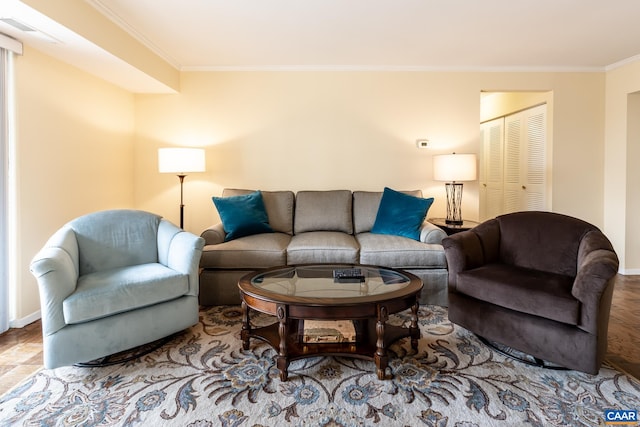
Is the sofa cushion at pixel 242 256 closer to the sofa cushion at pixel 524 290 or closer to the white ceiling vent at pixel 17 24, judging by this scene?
the sofa cushion at pixel 524 290

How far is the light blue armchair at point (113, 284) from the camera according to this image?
197cm

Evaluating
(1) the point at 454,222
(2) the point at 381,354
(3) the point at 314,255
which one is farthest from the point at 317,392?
(1) the point at 454,222

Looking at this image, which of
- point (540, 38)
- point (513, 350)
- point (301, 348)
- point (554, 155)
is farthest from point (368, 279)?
point (554, 155)

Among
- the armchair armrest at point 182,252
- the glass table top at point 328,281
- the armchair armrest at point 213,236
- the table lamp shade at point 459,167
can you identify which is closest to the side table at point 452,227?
the table lamp shade at point 459,167

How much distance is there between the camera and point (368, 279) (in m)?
2.36

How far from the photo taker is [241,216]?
3.45 metres

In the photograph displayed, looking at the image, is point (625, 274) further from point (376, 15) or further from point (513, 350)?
point (376, 15)

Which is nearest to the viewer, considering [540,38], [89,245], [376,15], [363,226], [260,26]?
[89,245]

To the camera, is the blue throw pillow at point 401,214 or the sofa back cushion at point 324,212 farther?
the sofa back cushion at point 324,212

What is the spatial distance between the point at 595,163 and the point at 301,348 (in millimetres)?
4048

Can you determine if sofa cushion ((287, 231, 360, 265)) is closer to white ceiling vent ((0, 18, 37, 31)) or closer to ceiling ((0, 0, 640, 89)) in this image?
ceiling ((0, 0, 640, 89))

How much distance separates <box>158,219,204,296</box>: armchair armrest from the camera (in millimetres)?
2469

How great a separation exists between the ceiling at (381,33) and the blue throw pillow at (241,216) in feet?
4.70

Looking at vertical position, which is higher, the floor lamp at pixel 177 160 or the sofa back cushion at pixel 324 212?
the floor lamp at pixel 177 160
